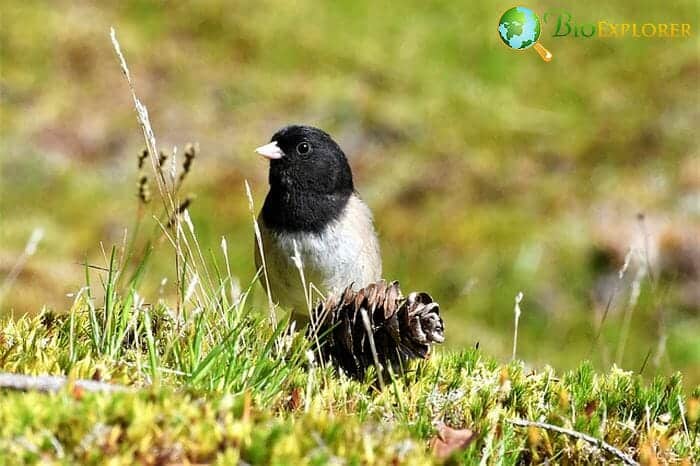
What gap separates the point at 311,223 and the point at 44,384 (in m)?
2.60

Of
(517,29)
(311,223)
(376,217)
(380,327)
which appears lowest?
(380,327)

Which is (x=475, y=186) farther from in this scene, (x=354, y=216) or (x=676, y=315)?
(x=354, y=216)

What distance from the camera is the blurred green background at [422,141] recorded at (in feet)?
24.8

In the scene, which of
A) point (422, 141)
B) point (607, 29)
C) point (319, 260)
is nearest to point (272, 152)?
point (319, 260)

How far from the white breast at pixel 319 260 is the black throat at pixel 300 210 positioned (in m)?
0.04

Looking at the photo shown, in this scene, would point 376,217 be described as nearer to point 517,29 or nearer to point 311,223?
point 517,29

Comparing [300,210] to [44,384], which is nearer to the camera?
[44,384]

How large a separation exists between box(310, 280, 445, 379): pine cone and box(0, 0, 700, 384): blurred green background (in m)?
2.74

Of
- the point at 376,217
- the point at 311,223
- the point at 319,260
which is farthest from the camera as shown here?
the point at 376,217

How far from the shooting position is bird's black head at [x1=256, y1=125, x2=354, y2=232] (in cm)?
494

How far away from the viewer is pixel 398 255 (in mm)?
8062

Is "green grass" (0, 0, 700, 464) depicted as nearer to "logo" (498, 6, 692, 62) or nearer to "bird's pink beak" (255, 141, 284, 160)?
"logo" (498, 6, 692, 62)

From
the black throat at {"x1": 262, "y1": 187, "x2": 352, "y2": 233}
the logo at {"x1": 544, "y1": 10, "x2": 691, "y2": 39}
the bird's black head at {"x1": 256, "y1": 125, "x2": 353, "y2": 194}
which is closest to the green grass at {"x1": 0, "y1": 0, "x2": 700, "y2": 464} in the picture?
the logo at {"x1": 544, "y1": 10, "x2": 691, "y2": 39}

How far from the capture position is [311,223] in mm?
4898
